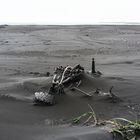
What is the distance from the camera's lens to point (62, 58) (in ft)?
54.4

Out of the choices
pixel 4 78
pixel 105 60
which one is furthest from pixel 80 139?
pixel 105 60

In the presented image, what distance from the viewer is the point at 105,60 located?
15711mm

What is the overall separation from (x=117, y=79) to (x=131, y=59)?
5.64 m

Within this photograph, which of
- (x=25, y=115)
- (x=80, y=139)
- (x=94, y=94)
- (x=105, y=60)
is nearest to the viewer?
(x=80, y=139)

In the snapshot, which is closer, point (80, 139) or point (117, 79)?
point (80, 139)

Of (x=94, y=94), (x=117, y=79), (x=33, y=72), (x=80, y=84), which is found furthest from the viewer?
(x=33, y=72)

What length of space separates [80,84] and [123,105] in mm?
1467

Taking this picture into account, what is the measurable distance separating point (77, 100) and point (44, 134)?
230 centimetres

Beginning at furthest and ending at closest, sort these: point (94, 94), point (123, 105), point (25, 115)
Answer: point (94, 94), point (123, 105), point (25, 115)

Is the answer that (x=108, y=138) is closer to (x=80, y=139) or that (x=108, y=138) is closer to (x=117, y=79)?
(x=80, y=139)

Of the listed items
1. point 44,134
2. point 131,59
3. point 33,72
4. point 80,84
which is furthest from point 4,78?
point 131,59

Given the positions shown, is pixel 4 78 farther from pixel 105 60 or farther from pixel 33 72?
pixel 105 60

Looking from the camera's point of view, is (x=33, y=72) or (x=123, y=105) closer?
(x=123, y=105)

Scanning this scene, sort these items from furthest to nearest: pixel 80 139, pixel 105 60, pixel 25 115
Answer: pixel 105 60, pixel 25 115, pixel 80 139
